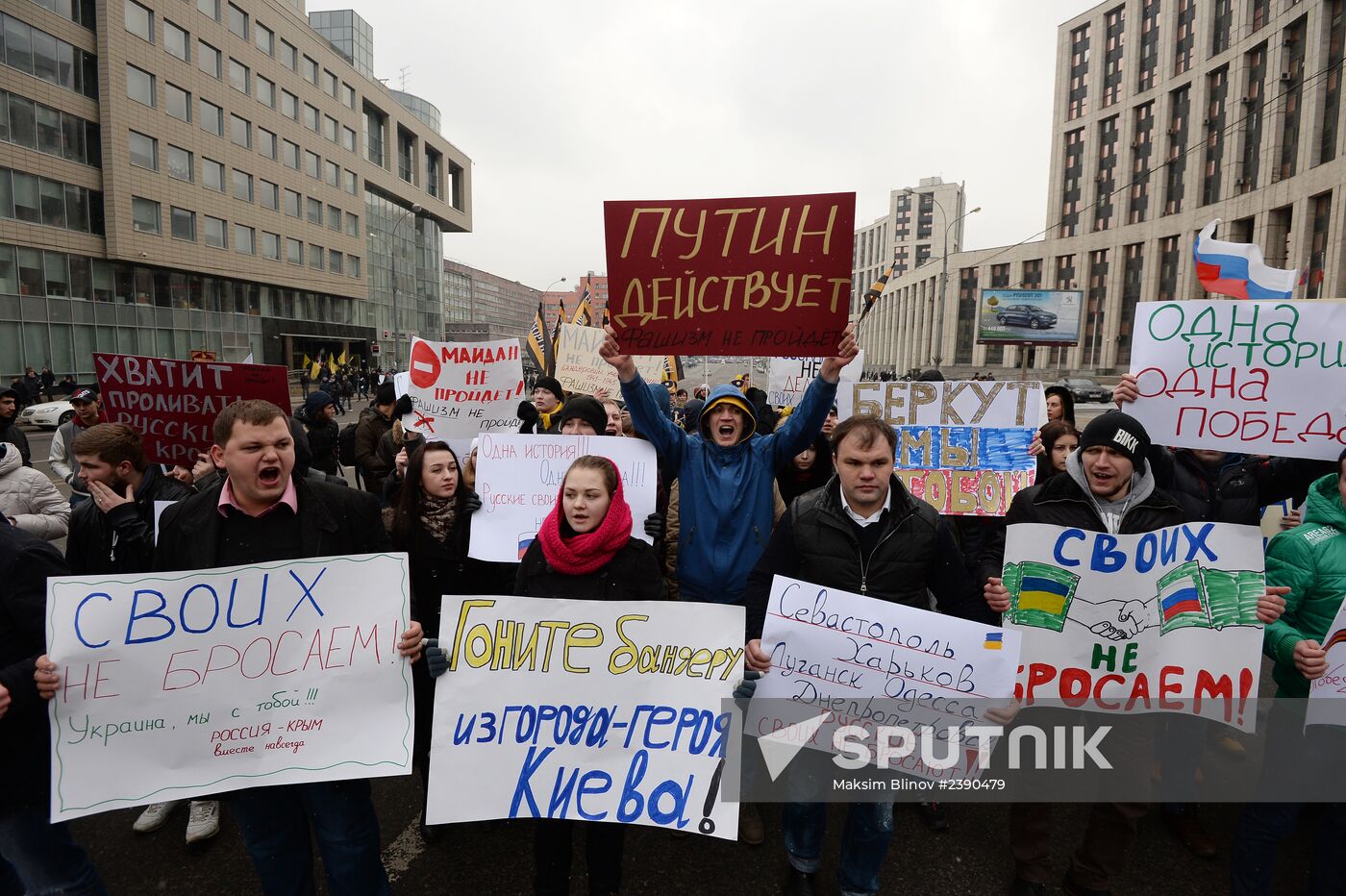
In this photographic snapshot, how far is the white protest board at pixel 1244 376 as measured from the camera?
3162 millimetres

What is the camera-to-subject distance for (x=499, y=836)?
3137 mm

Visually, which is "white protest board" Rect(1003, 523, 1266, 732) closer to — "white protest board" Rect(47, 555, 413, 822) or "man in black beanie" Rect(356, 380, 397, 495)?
"white protest board" Rect(47, 555, 413, 822)

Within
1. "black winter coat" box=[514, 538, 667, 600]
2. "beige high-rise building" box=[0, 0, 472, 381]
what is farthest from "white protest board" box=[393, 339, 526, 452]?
"beige high-rise building" box=[0, 0, 472, 381]

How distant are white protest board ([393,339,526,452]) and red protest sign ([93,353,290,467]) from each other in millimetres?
1493

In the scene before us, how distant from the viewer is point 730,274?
3.31 metres

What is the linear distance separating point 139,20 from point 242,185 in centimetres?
793

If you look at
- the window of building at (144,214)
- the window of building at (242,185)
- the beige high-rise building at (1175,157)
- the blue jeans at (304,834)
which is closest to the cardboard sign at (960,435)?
the blue jeans at (304,834)

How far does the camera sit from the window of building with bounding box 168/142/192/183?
31953 millimetres

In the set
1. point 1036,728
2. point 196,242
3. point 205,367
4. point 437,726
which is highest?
point 196,242

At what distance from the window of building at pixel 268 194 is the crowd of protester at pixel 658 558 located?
42033 millimetres

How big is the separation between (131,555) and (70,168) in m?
35.7

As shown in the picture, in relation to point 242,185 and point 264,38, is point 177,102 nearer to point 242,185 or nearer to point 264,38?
point 242,185

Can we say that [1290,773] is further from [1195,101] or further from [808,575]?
[1195,101]

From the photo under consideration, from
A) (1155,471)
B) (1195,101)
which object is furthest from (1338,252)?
(1155,471)
